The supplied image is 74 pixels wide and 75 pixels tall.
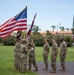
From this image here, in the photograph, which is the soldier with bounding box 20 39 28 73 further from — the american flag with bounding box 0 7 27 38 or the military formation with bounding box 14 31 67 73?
the american flag with bounding box 0 7 27 38

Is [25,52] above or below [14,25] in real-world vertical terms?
below

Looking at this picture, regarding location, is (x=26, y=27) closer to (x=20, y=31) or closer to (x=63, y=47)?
(x=20, y=31)

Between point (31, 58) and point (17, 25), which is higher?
point (17, 25)

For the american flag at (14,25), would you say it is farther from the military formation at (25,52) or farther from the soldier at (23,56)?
the soldier at (23,56)

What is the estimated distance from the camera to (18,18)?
17516 millimetres

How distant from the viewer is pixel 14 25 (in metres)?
17.2

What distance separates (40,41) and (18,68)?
51445 millimetres

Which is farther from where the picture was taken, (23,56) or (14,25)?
(14,25)

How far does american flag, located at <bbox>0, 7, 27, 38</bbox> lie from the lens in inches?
664

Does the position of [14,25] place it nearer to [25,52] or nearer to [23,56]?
[25,52]

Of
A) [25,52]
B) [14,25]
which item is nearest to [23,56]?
[25,52]

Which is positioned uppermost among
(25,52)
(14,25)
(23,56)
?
(14,25)

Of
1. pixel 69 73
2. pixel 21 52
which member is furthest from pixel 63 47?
pixel 21 52

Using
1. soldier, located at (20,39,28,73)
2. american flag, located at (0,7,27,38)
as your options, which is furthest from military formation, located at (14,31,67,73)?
american flag, located at (0,7,27,38)
